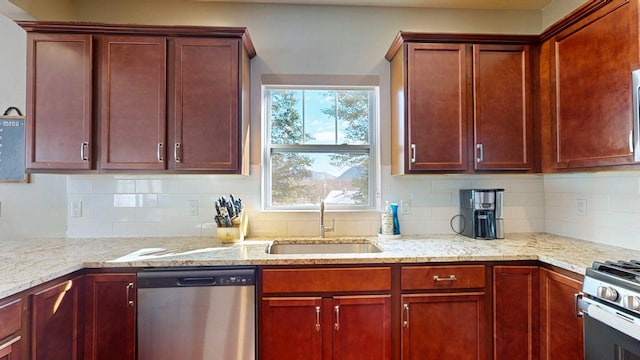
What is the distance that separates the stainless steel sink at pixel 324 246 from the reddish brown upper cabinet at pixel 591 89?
4.53 feet

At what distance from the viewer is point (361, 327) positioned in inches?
67.7

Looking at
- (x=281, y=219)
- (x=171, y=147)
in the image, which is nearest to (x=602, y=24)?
(x=281, y=219)

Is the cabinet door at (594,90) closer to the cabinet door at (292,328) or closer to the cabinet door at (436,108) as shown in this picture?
the cabinet door at (436,108)

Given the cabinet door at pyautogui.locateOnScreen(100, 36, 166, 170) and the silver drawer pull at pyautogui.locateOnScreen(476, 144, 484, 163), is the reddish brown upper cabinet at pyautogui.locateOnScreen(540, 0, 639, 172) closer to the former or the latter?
the silver drawer pull at pyautogui.locateOnScreen(476, 144, 484, 163)

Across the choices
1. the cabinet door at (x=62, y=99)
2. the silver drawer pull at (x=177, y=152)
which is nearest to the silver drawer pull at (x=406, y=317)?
the silver drawer pull at (x=177, y=152)

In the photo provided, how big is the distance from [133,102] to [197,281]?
123 centimetres

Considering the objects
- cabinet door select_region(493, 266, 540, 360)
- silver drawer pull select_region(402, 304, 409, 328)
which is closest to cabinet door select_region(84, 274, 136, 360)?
silver drawer pull select_region(402, 304, 409, 328)

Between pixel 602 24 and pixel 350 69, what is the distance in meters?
1.51

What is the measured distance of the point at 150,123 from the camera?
200cm

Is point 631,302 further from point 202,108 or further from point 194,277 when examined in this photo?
point 202,108

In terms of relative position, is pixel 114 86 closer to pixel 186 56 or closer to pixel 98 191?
pixel 186 56

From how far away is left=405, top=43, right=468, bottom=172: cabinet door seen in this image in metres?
2.10

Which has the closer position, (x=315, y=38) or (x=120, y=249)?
(x=120, y=249)

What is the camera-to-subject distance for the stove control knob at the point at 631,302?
1139mm
